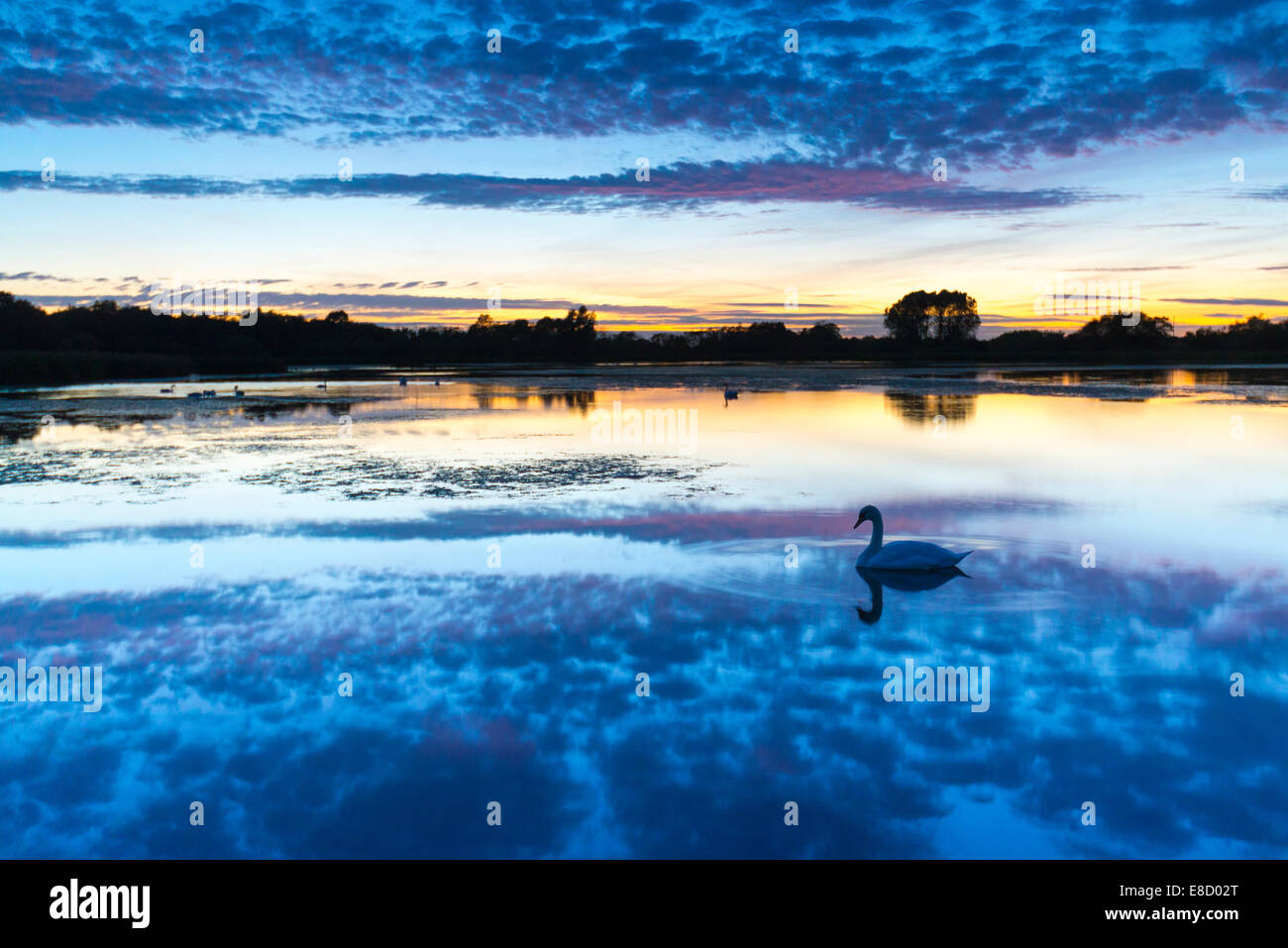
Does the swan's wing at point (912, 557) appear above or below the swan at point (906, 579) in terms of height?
above

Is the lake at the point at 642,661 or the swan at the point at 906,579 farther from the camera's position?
the swan at the point at 906,579

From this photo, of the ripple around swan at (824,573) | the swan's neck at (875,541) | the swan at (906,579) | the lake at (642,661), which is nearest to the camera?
the lake at (642,661)

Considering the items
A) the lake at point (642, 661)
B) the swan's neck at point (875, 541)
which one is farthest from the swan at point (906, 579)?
the swan's neck at point (875, 541)

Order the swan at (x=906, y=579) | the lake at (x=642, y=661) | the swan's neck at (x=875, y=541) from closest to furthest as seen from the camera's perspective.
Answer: the lake at (x=642, y=661), the swan at (x=906, y=579), the swan's neck at (x=875, y=541)

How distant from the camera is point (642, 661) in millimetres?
6523

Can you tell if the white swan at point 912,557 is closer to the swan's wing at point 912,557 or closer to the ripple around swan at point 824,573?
the swan's wing at point 912,557

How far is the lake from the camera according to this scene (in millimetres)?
4508

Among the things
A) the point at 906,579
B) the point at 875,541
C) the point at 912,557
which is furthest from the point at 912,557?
the point at 875,541

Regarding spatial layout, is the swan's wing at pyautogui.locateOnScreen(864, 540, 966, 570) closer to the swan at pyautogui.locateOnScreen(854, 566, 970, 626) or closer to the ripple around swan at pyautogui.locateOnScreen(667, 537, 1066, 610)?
the swan at pyautogui.locateOnScreen(854, 566, 970, 626)

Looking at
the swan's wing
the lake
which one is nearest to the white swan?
the swan's wing

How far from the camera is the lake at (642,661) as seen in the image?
451 centimetres

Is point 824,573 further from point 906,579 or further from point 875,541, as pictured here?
point 906,579
